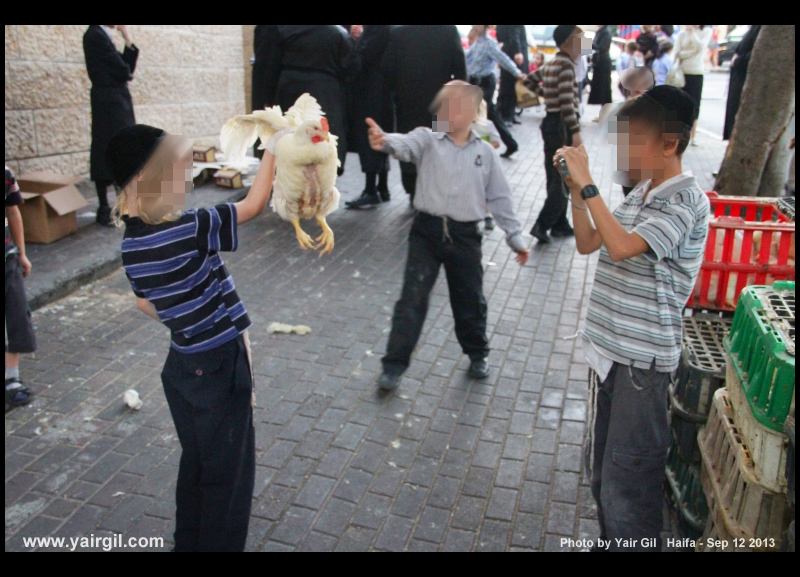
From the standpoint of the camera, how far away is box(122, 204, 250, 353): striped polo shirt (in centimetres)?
249

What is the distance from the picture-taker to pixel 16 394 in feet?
14.1

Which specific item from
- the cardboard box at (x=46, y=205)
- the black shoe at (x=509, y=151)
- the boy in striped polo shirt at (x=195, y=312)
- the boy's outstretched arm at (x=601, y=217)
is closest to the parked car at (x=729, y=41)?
the black shoe at (x=509, y=151)

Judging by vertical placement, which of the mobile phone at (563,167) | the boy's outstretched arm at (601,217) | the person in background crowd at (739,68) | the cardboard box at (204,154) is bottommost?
the cardboard box at (204,154)

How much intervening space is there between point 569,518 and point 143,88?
795 cm

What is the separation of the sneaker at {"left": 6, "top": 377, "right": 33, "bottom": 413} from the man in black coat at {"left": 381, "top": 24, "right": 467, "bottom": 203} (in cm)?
387

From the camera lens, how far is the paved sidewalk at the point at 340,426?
11.0ft

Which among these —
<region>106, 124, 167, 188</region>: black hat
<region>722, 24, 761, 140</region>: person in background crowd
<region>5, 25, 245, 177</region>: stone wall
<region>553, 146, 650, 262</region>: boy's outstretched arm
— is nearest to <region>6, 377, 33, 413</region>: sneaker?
<region>106, 124, 167, 188</region>: black hat

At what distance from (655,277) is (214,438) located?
185cm

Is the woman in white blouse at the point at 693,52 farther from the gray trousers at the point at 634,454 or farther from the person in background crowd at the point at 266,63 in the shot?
the gray trousers at the point at 634,454

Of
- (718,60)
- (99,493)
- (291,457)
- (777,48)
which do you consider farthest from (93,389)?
(718,60)

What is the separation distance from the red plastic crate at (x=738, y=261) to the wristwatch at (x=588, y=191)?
1714mm

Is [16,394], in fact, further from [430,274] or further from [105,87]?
[105,87]

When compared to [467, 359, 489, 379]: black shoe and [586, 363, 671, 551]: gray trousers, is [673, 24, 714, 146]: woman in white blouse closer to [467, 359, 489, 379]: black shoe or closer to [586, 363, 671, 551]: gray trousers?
[467, 359, 489, 379]: black shoe
